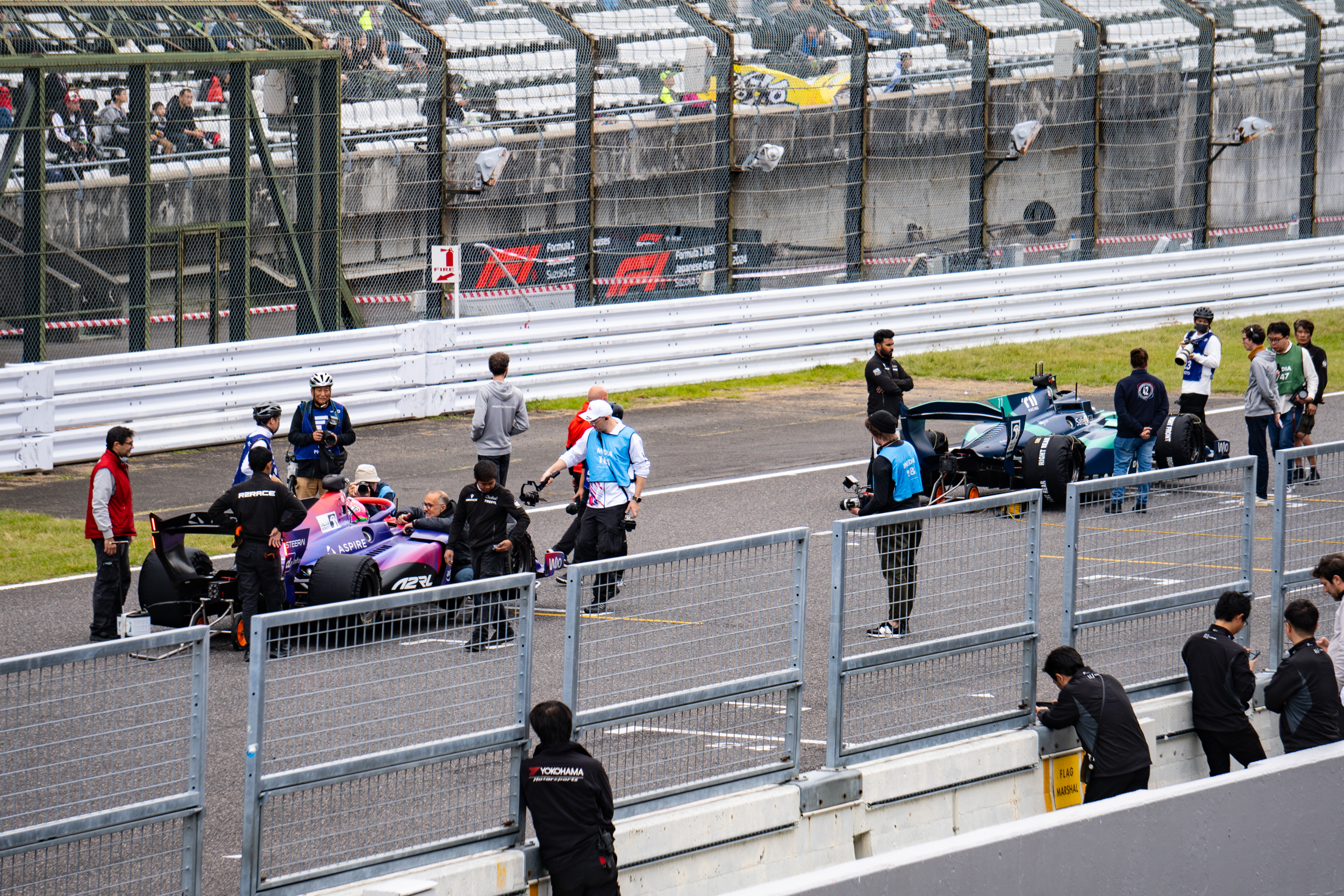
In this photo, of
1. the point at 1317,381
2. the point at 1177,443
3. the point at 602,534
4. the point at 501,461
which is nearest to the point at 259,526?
the point at 602,534

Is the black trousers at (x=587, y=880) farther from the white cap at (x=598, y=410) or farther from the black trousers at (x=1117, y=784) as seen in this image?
the white cap at (x=598, y=410)

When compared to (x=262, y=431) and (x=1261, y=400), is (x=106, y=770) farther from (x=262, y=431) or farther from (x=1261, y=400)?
(x=1261, y=400)

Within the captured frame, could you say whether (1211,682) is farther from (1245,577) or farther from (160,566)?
(160,566)

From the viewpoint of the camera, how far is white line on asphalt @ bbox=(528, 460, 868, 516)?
16984 millimetres

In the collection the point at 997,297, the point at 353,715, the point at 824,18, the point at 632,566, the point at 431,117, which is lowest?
the point at 353,715

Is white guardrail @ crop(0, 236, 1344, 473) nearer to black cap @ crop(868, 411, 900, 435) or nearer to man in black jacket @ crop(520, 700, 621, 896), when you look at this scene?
black cap @ crop(868, 411, 900, 435)

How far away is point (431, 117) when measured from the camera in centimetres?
2134

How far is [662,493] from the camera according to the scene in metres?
17.3

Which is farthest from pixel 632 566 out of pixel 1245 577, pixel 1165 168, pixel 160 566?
pixel 1165 168

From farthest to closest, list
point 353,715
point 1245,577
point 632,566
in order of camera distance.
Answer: point 1245,577, point 632,566, point 353,715

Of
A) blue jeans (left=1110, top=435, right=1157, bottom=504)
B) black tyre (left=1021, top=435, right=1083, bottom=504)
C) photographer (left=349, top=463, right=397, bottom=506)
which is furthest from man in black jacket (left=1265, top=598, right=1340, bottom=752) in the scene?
photographer (left=349, top=463, right=397, bottom=506)

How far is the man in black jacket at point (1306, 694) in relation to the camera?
937 cm

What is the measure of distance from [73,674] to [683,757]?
2.84m

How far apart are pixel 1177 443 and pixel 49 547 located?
1005 centimetres
